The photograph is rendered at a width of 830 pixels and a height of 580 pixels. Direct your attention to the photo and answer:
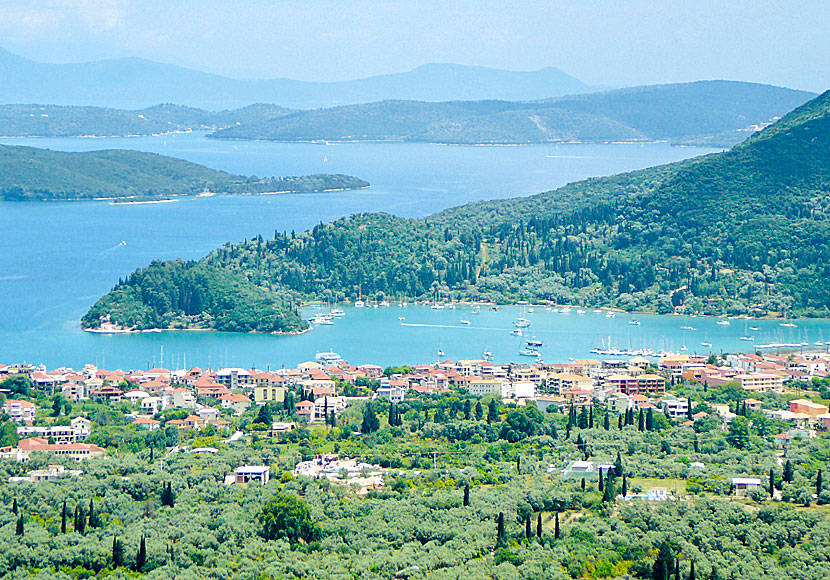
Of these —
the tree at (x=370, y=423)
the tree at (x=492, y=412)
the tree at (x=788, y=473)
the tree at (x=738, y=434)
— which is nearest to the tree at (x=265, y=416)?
the tree at (x=370, y=423)

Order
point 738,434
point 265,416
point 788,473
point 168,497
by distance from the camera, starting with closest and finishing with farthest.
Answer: point 168,497 < point 788,473 < point 738,434 < point 265,416

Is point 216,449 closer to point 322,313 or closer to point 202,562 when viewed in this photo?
point 202,562

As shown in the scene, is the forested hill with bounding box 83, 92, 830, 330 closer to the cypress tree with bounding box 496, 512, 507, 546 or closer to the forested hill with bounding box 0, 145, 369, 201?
the cypress tree with bounding box 496, 512, 507, 546

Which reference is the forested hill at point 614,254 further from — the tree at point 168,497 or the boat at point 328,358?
the tree at point 168,497

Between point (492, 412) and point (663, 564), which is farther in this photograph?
point (492, 412)

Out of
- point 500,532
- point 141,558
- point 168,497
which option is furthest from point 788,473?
point 141,558

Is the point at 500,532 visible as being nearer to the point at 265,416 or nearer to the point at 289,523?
the point at 289,523

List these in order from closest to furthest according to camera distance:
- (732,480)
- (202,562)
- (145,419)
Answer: (202,562)
(732,480)
(145,419)

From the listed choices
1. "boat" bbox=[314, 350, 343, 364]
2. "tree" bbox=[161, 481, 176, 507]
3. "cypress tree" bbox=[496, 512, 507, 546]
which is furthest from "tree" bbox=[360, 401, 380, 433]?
"boat" bbox=[314, 350, 343, 364]

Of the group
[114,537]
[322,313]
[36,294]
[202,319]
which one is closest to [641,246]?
[322,313]
